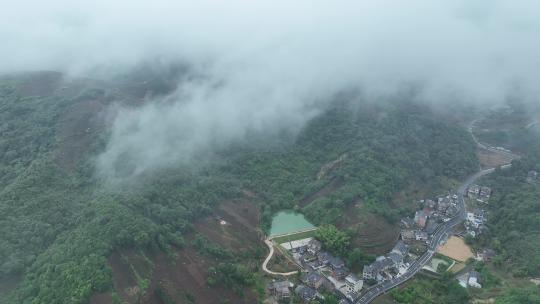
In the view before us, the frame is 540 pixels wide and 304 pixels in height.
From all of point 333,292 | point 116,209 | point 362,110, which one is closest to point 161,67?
point 362,110

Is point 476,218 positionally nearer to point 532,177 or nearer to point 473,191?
point 473,191

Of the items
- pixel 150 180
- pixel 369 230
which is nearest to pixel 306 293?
pixel 369 230

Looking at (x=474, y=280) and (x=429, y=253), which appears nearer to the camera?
(x=474, y=280)

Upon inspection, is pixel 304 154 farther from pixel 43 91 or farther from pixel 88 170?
pixel 43 91

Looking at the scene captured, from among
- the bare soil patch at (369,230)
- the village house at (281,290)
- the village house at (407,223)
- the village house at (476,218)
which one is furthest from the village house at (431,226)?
the village house at (281,290)

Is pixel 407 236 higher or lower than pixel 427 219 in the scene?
higher

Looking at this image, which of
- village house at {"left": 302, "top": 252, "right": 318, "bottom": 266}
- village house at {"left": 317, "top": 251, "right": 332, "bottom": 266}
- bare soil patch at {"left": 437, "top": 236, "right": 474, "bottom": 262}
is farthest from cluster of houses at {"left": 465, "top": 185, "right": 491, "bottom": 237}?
village house at {"left": 302, "top": 252, "right": 318, "bottom": 266}

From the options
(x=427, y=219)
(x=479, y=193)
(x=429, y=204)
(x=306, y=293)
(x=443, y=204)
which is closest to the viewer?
(x=306, y=293)
